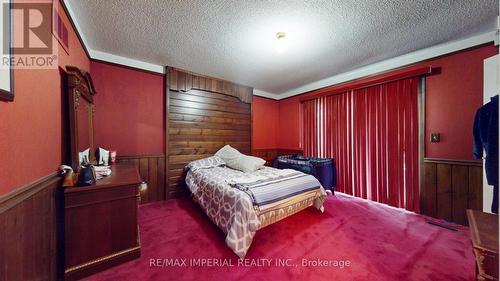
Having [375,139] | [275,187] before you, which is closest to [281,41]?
[275,187]

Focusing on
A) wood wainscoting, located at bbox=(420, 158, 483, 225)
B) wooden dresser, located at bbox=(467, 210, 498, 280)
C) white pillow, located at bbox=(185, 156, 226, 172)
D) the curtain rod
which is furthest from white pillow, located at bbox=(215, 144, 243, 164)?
wood wainscoting, located at bbox=(420, 158, 483, 225)

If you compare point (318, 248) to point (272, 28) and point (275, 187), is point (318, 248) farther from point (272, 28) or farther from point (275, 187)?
point (272, 28)

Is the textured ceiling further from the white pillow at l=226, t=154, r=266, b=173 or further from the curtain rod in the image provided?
the white pillow at l=226, t=154, r=266, b=173

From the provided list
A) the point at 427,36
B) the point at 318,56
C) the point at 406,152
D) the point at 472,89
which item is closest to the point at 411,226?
the point at 406,152

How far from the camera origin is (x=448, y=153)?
100.0 inches

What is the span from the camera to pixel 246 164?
124 inches

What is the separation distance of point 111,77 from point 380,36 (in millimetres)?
4102

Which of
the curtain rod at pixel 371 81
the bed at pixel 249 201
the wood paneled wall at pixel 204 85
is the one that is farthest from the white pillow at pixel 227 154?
the curtain rod at pixel 371 81

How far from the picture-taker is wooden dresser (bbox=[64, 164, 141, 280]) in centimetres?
147

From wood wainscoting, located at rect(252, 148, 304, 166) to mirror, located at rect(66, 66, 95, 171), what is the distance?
3.32 meters

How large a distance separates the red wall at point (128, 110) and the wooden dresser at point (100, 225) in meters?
1.48

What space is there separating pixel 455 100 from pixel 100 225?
4548 mm

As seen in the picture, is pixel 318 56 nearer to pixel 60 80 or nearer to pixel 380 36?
pixel 380 36

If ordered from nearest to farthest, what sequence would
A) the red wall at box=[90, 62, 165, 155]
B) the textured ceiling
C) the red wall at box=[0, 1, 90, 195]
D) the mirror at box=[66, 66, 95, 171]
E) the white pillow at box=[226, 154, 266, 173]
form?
the red wall at box=[0, 1, 90, 195] < the mirror at box=[66, 66, 95, 171] < the textured ceiling < the red wall at box=[90, 62, 165, 155] < the white pillow at box=[226, 154, 266, 173]
